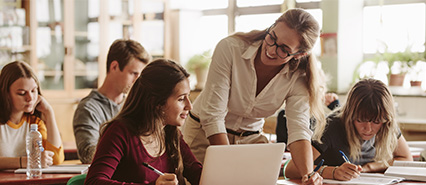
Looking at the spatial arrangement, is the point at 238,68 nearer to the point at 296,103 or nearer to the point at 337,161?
the point at 296,103

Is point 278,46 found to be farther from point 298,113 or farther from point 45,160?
point 45,160

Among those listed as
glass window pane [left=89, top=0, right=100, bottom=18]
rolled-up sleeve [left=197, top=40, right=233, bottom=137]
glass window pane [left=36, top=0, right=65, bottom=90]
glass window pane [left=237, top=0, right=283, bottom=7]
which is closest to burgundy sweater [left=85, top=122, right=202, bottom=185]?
rolled-up sleeve [left=197, top=40, right=233, bottom=137]

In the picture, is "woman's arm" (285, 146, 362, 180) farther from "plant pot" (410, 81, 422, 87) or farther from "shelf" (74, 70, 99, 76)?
"shelf" (74, 70, 99, 76)

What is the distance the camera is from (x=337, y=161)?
2.72 metres

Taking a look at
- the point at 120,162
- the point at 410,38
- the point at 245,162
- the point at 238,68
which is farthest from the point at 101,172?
the point at 410,38

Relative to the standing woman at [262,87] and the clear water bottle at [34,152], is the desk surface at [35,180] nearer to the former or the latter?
the clear water bottle at [34,152]

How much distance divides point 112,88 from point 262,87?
3.51 ft

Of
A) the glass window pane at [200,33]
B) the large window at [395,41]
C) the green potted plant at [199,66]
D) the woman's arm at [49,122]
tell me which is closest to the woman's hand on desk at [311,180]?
the woman's arm at [49,122]

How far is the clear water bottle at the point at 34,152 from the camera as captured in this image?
8.13ft

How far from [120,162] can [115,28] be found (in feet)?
15.3

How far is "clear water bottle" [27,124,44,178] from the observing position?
2.48 m

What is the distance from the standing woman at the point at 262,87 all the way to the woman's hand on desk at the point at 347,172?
7.1 inches

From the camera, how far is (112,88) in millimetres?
3197

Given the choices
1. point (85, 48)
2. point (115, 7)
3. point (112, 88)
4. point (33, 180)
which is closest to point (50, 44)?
point (85, 48)
